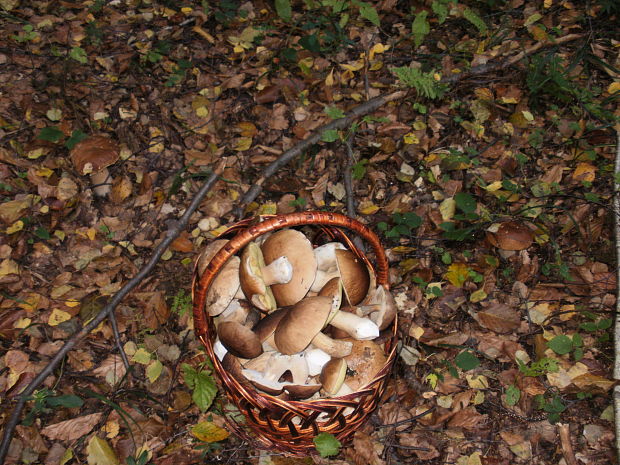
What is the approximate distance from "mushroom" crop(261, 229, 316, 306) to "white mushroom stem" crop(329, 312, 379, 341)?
23cm

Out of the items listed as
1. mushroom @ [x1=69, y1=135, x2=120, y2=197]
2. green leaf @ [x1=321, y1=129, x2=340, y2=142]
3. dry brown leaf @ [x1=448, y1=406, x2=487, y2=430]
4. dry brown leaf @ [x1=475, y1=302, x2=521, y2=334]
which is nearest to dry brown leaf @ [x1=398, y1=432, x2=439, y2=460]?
dry brown leaf @ [x1=448, y1=406, x2=487, y2=430]

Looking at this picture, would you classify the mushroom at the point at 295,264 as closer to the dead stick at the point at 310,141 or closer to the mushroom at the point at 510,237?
the dead stick at the point at 310,141

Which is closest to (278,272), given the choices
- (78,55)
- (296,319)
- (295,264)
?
(295,264)

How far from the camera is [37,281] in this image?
2977 millimetres

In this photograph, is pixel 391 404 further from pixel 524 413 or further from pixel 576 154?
pixel 576 154

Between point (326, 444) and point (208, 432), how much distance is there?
0.73 metres

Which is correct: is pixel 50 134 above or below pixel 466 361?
above

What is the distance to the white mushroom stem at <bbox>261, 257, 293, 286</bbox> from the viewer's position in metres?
2.28

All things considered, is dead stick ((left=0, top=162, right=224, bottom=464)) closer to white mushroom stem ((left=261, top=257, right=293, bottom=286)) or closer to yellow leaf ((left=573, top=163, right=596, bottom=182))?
white mushroom stem ((left=261, top=257, right=293, bottom=286))

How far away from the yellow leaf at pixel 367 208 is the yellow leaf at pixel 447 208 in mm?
457

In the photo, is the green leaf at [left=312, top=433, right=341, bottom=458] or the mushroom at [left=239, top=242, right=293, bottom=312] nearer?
the green leaf at [left=312, top=433, right=341, bottom=458]

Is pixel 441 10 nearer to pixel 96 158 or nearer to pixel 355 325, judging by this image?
pixel 355 325

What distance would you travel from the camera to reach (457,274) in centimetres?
290

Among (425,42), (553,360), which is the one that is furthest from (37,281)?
(425,42)
